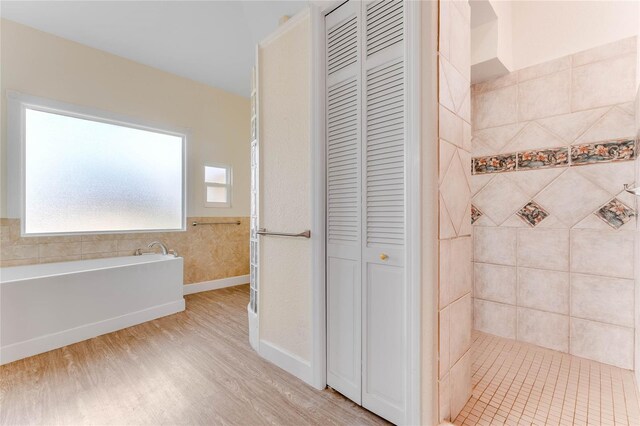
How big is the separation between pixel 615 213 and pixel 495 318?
109 cm

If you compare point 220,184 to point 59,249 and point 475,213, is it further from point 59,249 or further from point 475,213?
point 475,213

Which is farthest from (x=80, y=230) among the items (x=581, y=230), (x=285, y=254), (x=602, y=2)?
(x=602, y=2)

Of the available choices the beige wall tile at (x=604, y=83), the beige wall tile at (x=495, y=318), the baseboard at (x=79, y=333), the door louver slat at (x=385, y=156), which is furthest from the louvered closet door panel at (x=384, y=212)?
the baseboard at (x=79, y=333)

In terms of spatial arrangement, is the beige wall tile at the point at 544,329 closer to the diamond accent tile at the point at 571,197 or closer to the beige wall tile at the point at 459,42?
the diamond accent tile at the point at 571,197

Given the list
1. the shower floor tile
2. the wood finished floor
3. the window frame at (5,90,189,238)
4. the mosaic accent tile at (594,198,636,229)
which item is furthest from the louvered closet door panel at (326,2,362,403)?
the window frame at (5,90,189,238)

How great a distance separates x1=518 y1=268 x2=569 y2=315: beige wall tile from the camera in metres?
2.05

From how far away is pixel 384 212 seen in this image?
1.40 metres

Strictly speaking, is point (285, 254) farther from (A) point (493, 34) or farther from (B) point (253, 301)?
(A) point (493, 34)

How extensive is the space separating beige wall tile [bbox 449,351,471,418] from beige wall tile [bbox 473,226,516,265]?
1084 millimetres

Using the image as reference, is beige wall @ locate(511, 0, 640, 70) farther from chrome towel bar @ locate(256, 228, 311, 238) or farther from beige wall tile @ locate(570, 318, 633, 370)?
chrome towel bar @ locate(256, 228, 311, 238)

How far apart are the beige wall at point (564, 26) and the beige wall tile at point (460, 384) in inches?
85.2

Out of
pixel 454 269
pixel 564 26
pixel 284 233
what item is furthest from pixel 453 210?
pixel 564 26

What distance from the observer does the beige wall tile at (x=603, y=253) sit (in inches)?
71.8

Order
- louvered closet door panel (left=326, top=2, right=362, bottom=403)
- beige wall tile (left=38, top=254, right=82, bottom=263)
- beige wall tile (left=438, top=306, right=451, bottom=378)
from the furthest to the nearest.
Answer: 1. beige wall tile (left=38, top=254, right=82, bottom=263)
2. louvered closet door panel (left=326, top=2, right=362, bottom=403)
3. beige wall tile (left=438, top=306, right=451, bottom=378)
